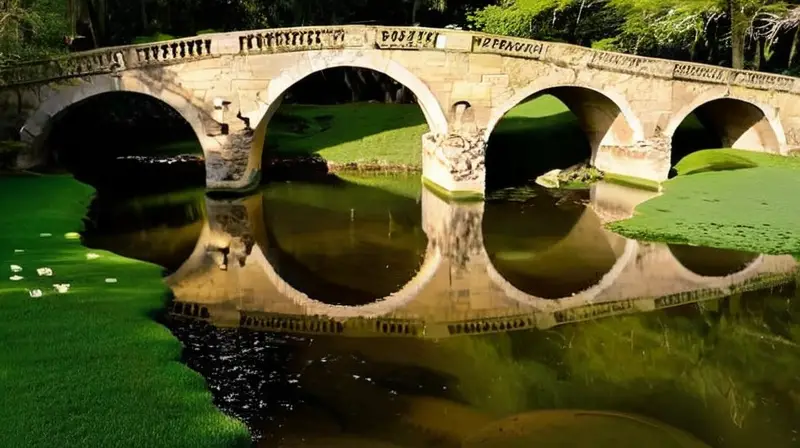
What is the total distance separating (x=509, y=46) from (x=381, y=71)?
204 inches

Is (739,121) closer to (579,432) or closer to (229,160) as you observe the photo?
(229,160)

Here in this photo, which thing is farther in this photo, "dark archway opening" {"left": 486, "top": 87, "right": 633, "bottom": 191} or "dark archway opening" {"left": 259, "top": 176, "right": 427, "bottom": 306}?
"dark archway opening" {"left": 486, "top": 87, "right": 633, "bottom": 191}

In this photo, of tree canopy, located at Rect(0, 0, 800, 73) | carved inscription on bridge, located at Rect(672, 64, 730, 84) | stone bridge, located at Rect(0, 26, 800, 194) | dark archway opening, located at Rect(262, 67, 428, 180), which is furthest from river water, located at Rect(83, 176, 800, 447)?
tree canopy, located at Rect(0, 0, 800, 73)

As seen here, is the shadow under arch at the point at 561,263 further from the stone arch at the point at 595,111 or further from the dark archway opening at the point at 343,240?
the stone arch at the point at 595,111

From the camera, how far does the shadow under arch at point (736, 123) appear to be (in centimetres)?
3069

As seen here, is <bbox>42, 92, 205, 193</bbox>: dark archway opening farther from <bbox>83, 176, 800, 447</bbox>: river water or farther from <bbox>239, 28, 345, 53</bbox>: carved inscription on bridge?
<bbox>83, 176, 800, 447</bbox>: river water

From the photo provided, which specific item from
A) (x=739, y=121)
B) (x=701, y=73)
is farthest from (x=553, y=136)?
(x=701, y=73)

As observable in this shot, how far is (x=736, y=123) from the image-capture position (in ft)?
113

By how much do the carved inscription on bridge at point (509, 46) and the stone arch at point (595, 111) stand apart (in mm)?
1209

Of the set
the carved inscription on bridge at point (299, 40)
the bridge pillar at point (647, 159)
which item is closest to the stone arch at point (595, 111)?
the bridge pillar at point (647, 159)

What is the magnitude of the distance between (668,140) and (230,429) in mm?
26132

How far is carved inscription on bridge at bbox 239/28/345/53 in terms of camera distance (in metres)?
27.2

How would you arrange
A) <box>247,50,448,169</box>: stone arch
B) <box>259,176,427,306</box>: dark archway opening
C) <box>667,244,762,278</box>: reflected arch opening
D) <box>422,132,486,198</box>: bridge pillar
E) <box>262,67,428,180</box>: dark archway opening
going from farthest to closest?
<box>262,67,428,180</box>: dark archway opening, <box>247,50,448,169</box>: stone arch, <box>422,132,486,198</box>: bridge pillar, <box>667,244,762,278</box>: reflected arch opening, <box>259,176,427,306</box>: dark archway opening

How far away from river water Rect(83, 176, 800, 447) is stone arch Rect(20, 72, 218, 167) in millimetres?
5043
